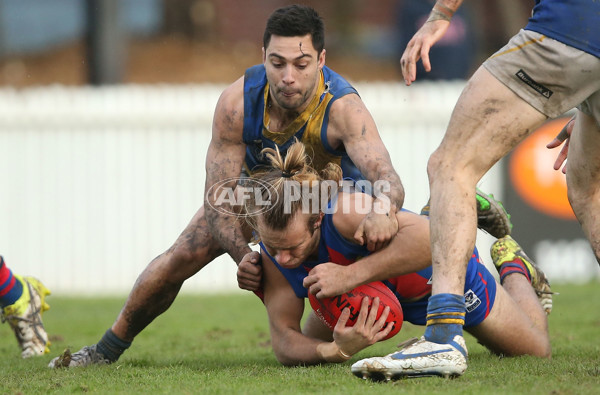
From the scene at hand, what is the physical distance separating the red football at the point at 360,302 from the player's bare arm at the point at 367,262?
0.07m

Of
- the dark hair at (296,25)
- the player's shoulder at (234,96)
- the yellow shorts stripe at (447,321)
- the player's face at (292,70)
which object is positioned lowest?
the yellow shorts stripe at (447,321)

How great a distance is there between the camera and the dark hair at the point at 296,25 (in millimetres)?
5195

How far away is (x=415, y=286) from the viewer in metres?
4.81

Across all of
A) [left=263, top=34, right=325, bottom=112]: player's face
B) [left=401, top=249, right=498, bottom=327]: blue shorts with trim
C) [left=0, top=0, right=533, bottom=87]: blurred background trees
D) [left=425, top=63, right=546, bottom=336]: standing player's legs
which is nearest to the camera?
[left=425, top=63, right=546, bottom=336]: standing player's legs

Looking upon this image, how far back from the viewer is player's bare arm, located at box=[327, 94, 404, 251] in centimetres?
439

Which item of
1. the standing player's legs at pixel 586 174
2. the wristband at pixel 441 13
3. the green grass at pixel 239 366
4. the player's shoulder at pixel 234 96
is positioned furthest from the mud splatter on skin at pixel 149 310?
the standing player's legs at pixel 586 174

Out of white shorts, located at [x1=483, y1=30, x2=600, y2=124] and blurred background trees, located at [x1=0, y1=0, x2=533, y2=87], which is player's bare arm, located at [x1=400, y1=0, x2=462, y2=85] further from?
blurred background trees, located at [x1=0, y1=0, x2=533, y2=87]

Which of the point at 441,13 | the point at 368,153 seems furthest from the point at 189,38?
the point at 441,13

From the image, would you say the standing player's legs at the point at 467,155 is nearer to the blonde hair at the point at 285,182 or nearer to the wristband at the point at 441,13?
the wristband at the point at 441,13

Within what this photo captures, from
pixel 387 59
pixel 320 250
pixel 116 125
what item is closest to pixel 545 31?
pixel 320 250

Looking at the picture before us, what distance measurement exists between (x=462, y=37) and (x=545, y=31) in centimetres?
836

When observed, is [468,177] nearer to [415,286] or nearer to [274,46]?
[415,286]

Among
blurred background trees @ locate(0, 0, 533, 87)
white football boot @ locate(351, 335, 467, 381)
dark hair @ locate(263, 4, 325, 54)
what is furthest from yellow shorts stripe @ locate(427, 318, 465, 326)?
Answer: blurred background trees @ locate(0, 0, 533, 87)

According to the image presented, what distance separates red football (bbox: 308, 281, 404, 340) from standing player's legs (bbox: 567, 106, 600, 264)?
1.04 m
